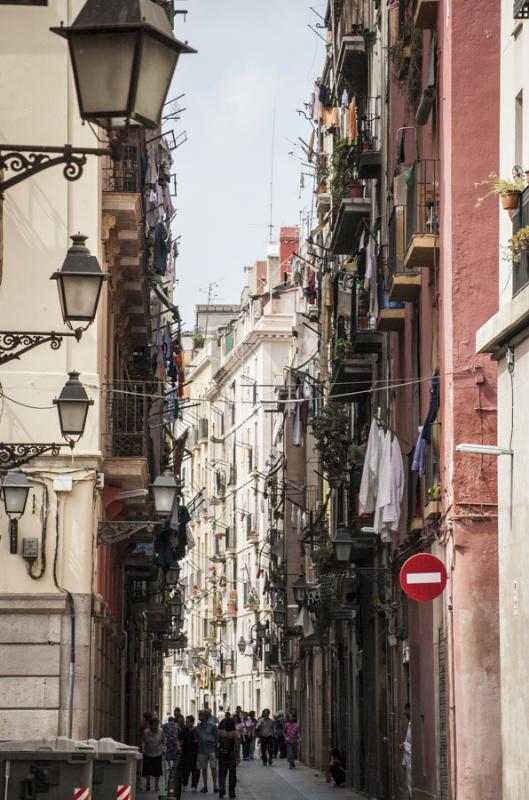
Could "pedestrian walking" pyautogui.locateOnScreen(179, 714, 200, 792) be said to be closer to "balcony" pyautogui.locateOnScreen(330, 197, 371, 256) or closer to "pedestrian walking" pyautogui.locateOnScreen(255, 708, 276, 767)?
"balcony" pyautogui.locateOnScreen(330, 197, 371, 256)

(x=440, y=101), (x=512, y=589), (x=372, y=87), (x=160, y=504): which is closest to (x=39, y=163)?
(x=512, y=589)

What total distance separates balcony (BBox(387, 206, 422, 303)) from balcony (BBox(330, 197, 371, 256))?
803cm

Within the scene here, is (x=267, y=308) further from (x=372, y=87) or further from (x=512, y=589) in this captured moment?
(x=512, y=589)

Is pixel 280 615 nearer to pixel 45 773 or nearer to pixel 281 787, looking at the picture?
pixel 281 787

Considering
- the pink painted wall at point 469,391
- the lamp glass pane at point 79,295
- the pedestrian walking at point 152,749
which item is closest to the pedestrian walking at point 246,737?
the pedestrian walking at point 152,749

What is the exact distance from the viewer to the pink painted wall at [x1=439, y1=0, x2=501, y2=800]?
20.7 metres

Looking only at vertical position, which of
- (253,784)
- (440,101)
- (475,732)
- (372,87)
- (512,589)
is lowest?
(253,784)

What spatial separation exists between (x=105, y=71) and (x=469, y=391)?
1408 cm

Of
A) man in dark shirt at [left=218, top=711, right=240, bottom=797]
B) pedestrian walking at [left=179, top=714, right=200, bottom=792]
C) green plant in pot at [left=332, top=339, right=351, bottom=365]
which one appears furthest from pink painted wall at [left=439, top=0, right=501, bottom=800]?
pedestrian walking at [left=179, top=714, right=200, bottom=792]

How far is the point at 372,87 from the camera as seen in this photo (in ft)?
120

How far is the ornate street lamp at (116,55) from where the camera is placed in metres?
7.61

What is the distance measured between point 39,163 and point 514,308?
9.27m

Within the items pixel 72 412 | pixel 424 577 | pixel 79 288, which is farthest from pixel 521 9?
pixel 424 577

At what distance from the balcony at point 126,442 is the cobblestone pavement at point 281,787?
8.16 metres
